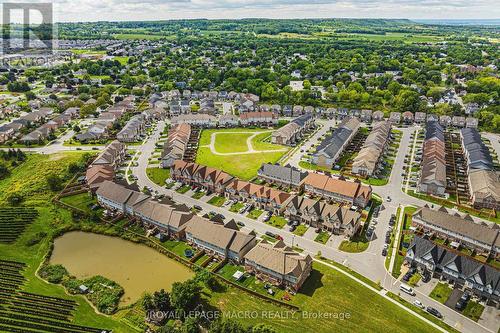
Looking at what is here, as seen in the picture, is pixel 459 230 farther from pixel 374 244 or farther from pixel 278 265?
pixel 278 265

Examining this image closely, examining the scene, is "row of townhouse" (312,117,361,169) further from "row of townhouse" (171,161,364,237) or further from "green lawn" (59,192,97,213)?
"green lawn" (59,192,97,213)

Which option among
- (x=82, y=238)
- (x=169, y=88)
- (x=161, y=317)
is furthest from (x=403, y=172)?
(x=169, y=88)

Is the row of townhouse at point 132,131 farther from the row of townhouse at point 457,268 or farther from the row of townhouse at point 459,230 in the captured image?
the row of townhouse at point 457,268

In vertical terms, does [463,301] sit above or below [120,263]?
above

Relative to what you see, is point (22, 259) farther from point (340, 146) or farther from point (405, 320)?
point (340, 146)

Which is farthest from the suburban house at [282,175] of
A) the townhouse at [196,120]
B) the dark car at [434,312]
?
the townhouse at [196,120]

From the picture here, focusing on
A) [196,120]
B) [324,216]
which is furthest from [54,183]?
[324,216]
